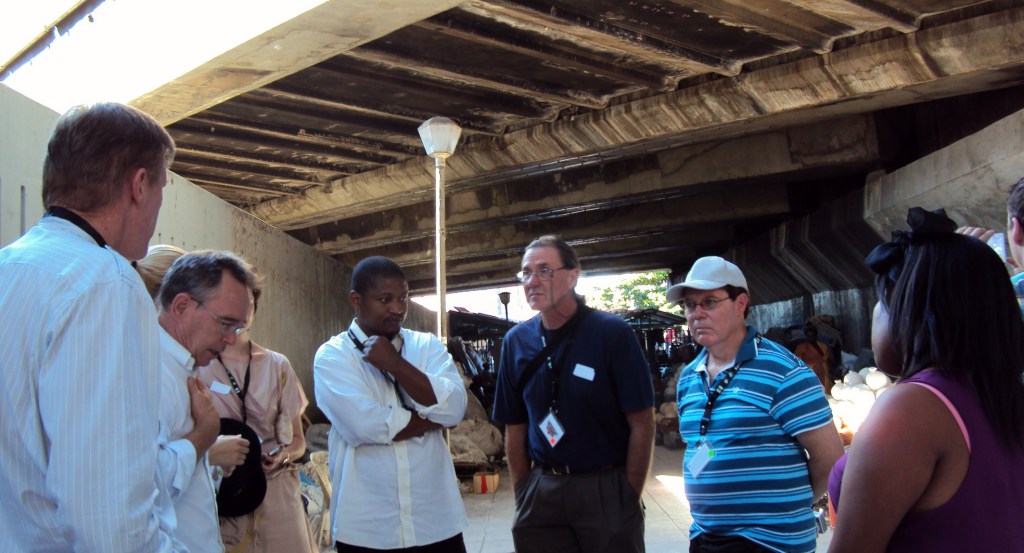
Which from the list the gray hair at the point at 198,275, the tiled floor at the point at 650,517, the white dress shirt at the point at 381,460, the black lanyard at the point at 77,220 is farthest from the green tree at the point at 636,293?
the black lanyard at the point at 77,220

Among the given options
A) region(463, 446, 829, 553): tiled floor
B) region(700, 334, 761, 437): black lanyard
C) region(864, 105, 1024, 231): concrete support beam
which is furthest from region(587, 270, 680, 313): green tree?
region(700, 334, 761, 437): black lanyard

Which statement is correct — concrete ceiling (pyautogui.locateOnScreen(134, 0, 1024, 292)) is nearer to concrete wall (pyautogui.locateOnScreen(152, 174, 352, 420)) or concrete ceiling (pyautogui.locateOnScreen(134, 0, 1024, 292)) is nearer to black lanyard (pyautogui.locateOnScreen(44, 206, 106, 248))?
concrete wall (pyautogui.locateOnScreen(152, 174, 352, 420))

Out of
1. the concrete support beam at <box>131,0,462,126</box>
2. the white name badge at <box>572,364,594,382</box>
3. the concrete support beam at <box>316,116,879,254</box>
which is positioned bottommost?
the white name badge at <box>572,364,594,382</box>

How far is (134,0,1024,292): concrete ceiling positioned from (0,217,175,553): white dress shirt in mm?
4877

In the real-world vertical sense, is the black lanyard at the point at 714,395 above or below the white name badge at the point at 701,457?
above

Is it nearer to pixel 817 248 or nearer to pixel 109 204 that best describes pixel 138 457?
pixel 109 204

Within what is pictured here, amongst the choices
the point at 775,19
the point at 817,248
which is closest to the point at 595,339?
the point at 775,19

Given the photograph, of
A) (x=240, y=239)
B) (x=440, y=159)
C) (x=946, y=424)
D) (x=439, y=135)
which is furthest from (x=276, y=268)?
(x=946, y=424)

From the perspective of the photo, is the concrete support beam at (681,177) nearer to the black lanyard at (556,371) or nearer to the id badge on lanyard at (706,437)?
the black lanyard at (556,371)

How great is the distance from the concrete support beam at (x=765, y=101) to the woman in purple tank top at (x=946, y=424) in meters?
5.70

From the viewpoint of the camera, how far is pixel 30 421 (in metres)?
1.61

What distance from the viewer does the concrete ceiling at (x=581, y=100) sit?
6.72 meters

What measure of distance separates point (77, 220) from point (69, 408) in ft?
1.40

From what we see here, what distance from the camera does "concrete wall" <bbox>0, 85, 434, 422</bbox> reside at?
4.08m
